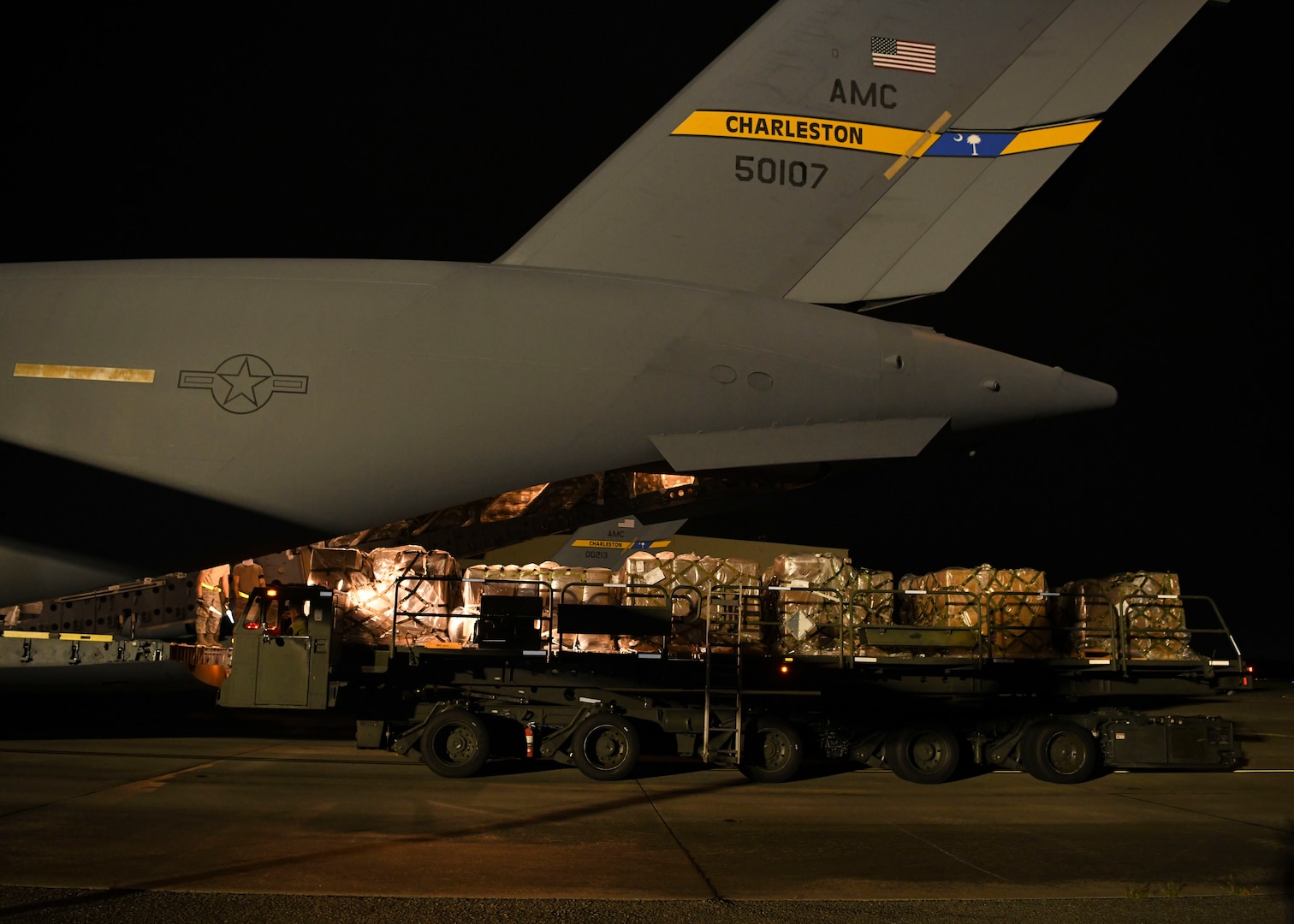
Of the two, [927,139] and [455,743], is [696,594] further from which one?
[927,139]

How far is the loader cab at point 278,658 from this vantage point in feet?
32.1

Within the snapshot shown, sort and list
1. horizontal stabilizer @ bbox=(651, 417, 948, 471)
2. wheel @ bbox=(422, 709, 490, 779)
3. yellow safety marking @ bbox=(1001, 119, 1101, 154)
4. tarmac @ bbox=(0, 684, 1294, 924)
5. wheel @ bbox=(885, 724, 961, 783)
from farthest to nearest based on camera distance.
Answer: wheel @ bbox=(885, 724, 961, 783) → wheel @ bbox=(422, 709, 490, 779) → yellow safety marking @ bbox=(1001, 119, 1101, 154) → horizontal stabilizer @ bbox=(651, 417, 948, 471) → tarmac @ bbox=(0, 684, 1294, 924)

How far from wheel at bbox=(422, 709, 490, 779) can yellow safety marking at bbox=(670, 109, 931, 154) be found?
591cm

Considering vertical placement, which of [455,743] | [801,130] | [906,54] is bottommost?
[455,743]

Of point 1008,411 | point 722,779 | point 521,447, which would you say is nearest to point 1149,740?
point 722,779

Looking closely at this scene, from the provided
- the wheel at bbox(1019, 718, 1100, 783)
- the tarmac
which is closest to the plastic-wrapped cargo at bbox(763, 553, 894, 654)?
the tarmac

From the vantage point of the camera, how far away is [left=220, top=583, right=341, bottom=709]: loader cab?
9797mm

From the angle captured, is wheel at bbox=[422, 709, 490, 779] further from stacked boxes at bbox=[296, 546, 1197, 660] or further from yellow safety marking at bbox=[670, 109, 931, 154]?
yellow safety marking at bbox=[670, 109, 931, 154]

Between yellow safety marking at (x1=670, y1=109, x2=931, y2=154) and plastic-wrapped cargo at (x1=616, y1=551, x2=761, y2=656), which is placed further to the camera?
plastic-wrapped cargo at (x1=616, y1=551, x2=761, y2=656)

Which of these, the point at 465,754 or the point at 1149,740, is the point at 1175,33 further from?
the point at 465,754

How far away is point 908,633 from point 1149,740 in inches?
116

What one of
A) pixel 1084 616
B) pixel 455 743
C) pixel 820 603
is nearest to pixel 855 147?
pixel 820 603

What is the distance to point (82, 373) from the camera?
22.4 feet

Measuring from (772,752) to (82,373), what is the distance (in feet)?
23.7
